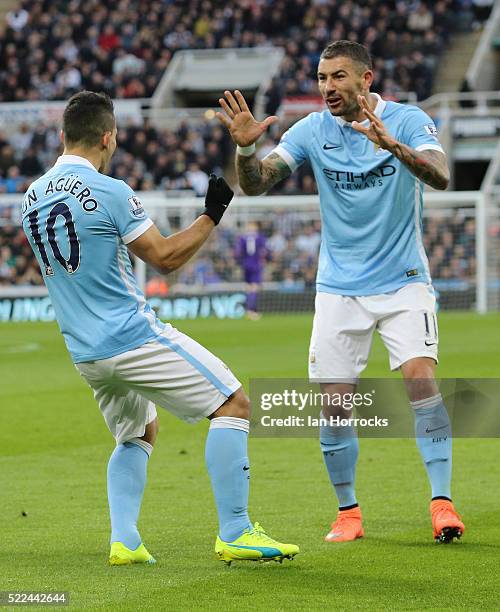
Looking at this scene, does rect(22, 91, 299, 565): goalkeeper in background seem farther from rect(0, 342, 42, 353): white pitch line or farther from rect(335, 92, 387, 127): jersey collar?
rect(0, 342, 42, 353): white pitch line

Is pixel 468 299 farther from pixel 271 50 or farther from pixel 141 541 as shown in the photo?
pixel 141 541

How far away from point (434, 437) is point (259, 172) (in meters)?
1.61

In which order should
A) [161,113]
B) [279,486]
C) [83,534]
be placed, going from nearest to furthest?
[83,534]
[279,486]
[161,113]

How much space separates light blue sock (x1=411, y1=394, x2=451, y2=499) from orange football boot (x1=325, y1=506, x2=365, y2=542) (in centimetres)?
42

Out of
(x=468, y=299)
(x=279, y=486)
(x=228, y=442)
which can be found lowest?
(x=468, y=299)

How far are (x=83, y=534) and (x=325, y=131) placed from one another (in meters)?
2.44

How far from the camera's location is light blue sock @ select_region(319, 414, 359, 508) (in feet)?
22.5

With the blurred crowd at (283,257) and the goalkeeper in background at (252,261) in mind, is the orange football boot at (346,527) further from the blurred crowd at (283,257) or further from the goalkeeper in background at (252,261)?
the blurred crowd at (283,257)

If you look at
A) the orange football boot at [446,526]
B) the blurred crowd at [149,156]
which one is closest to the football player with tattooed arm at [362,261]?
the orange football boot at [446,526]

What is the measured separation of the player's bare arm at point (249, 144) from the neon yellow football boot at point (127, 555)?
1929 mm

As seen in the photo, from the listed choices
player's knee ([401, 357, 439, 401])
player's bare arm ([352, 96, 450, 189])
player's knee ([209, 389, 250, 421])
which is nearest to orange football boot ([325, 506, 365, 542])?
player's knee ([401, 357, 439, 401])

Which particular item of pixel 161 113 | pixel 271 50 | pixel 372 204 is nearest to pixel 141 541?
pixel 372 204

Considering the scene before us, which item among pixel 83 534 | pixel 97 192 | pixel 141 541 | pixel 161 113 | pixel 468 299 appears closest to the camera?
pixel 97 192

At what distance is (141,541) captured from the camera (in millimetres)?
6188
